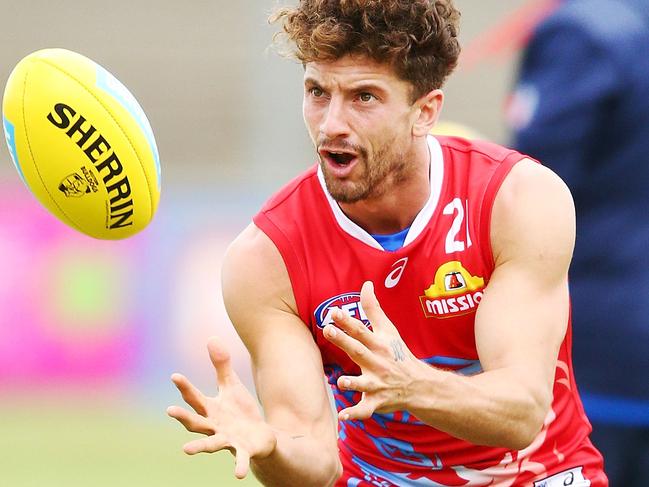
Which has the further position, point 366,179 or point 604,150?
point 604,150

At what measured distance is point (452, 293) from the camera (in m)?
4.18

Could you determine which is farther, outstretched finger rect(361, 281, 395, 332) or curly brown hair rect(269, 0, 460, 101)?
curly brown hair rect(269, 0, 460, 101)

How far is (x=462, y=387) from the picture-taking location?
3.64 metres

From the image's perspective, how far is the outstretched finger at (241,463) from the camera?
333 centimetres

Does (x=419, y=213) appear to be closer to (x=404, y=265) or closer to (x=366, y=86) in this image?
(x=404, y=265)

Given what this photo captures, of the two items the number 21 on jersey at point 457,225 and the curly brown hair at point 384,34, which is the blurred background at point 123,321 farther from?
the number 21 on jersey at point 457,225

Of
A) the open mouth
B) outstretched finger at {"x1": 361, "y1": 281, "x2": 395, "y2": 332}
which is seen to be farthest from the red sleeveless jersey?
outstretched finger at {"x1": 361, "y1": 281, "x2": 395, "y2": 332}

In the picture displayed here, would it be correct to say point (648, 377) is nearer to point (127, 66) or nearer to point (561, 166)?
point (561, 166)

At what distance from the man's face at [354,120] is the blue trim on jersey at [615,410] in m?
1.31

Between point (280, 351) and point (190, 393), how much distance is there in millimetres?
746

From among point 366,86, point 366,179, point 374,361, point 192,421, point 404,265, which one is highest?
point 366,86

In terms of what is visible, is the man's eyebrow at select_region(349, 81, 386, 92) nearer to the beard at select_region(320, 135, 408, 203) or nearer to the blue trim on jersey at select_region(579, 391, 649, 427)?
the beard at select_region(320, 135, 408, 203)

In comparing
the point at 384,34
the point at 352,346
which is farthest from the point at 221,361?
the point at 384,34

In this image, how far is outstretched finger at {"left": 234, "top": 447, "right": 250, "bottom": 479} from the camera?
10.9ft
